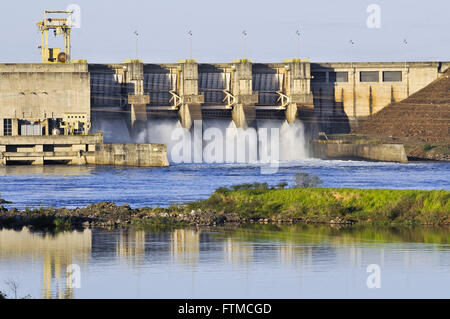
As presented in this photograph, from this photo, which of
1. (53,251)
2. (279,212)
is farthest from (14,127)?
(53,251)

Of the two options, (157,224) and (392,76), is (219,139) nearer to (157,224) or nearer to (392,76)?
(392,76)

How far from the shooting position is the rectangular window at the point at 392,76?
118500mm

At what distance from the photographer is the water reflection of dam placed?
2486 centimetres

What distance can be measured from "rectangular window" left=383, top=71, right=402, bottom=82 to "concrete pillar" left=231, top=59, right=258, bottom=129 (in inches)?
686

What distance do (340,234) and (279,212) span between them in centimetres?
521

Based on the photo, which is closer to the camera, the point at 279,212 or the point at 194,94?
the point at 279,212

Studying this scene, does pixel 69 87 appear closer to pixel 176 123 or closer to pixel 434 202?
pixel 176 123

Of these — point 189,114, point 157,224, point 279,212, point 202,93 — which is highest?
point 202,93

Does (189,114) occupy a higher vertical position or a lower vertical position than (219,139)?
higher

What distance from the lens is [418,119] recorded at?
11706 centimetres

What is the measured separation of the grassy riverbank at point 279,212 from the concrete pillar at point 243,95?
67.2 meters

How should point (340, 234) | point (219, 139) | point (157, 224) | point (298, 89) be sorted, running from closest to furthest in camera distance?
point (340, 234)
point (157, 224)
point (298, 89)
point (219, 139)

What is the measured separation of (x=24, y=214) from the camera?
40719 mm

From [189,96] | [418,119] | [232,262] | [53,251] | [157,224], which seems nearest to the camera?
[232,262]
